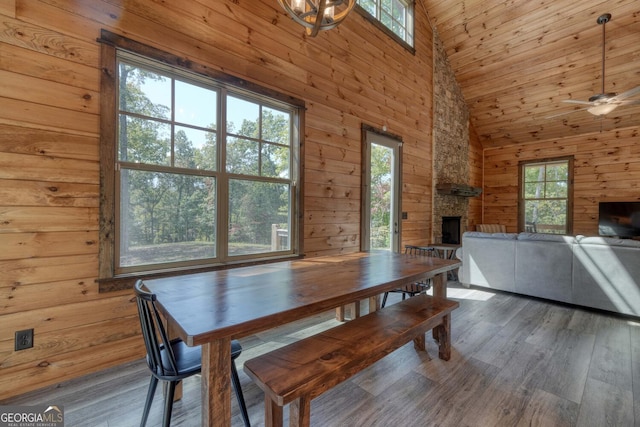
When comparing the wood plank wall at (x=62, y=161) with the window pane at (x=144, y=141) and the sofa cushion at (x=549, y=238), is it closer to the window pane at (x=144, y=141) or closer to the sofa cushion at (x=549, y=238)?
the window pane at (x=144, y=141)

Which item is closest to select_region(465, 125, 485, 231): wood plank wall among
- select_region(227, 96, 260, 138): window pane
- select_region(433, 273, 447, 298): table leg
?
select_region(433, 273, 447, 298): table leg

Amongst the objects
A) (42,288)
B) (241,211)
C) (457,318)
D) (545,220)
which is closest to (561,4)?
(545,220)

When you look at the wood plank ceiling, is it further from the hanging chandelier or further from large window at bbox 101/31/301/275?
the hanging chandelier

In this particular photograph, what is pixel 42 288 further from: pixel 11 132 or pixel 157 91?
pixel 157 91

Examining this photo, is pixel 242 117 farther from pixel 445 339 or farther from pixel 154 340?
pixel 445 339

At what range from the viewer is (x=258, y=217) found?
9.98ft

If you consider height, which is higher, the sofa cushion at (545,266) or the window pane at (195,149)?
the window pane at (195,149)

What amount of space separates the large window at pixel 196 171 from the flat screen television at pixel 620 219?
6.46 m

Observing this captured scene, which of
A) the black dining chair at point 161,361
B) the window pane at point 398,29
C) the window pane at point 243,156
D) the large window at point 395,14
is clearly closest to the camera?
the black dining chair at point 161,361

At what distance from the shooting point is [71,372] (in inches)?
77.9

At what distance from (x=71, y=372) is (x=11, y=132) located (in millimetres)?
1625

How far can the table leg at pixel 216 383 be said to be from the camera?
3.77ft

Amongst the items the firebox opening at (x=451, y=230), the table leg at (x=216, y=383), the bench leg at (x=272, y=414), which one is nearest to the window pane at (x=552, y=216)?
the firebox opening at (x=451, y=230)

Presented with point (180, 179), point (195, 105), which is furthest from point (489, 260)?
point (195, 105)
